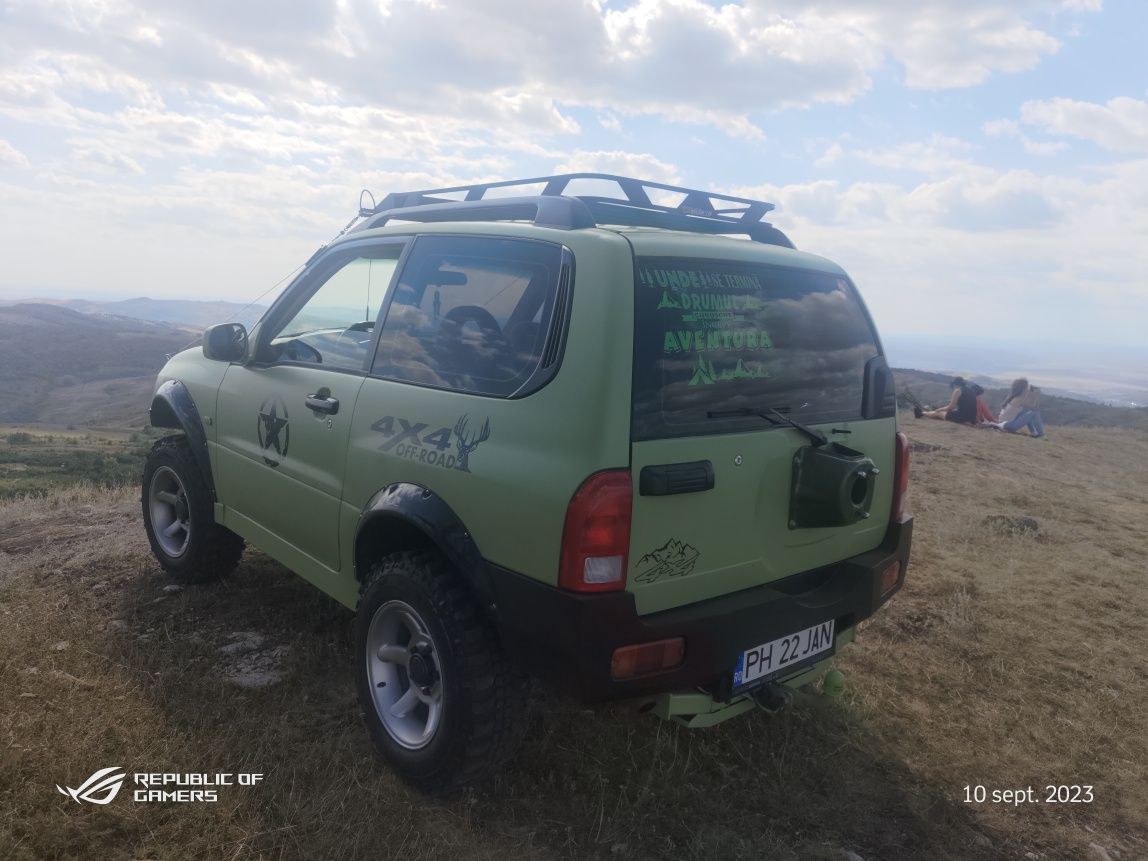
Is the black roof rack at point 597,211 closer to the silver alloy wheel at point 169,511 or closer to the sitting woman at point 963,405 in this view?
the silver alloy wheel at point 169,511

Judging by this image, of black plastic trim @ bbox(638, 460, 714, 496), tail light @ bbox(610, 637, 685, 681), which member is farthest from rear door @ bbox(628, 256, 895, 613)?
tail light @ bbox(610, 637, 685, 681)

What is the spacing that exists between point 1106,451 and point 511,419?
13.3 metres

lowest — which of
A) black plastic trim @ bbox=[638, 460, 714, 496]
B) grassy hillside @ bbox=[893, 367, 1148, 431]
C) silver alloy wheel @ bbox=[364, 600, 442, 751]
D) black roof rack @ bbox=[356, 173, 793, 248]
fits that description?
silver alloy wheel @ bbox=[364, 600, 442, 751]

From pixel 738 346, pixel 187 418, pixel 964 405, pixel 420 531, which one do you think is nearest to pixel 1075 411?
pixel 964 405

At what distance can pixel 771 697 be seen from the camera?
274 centimetres

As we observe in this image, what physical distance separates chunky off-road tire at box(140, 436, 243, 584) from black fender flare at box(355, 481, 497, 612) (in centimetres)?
163

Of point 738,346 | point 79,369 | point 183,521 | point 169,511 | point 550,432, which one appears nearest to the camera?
point 550,432

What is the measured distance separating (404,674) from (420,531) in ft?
2.00

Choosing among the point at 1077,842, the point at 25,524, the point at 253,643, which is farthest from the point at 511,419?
the point at 25,524

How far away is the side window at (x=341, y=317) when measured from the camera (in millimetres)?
3338

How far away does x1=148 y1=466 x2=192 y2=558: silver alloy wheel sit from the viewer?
14.7 feet

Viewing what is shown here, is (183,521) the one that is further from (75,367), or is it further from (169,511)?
(75,367)

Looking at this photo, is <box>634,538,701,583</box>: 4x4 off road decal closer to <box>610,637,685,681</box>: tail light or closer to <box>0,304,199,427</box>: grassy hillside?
<box>610,637,685,681</box>: tail light

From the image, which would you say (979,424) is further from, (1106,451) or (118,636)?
(118,636)
